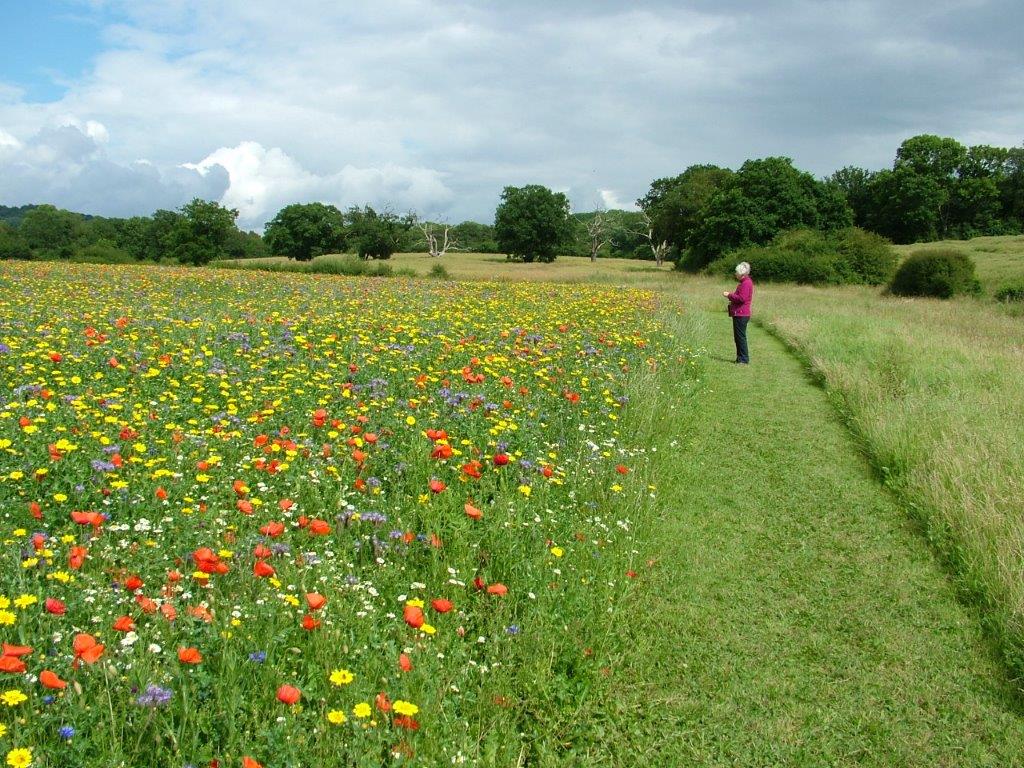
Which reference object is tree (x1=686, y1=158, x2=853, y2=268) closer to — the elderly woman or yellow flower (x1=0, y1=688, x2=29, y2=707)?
the elderly woman

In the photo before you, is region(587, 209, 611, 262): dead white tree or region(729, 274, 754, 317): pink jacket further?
region(587, 209, 611, 262): dead white tree

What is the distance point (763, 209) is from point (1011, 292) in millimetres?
26739

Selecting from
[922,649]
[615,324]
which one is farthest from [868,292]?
[922,649]

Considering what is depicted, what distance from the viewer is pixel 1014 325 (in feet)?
63.7

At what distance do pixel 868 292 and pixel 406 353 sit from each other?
98.7 ft

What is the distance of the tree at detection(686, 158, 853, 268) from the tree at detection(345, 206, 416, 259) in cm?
3691

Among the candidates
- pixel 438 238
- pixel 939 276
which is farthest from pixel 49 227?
pixel 939 276

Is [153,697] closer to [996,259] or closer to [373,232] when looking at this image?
[996,259]

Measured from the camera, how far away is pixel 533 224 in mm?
85938

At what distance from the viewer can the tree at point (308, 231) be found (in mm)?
79562

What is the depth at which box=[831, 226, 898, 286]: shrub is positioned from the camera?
38094 mm

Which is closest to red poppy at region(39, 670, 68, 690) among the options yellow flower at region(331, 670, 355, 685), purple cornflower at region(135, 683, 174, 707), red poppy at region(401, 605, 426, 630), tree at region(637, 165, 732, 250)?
purple cornflower at region(135, 683, 174, 707)

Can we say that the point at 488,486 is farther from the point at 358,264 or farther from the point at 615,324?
the point at 358,264

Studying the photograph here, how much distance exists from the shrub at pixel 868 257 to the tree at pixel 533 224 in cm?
4894
